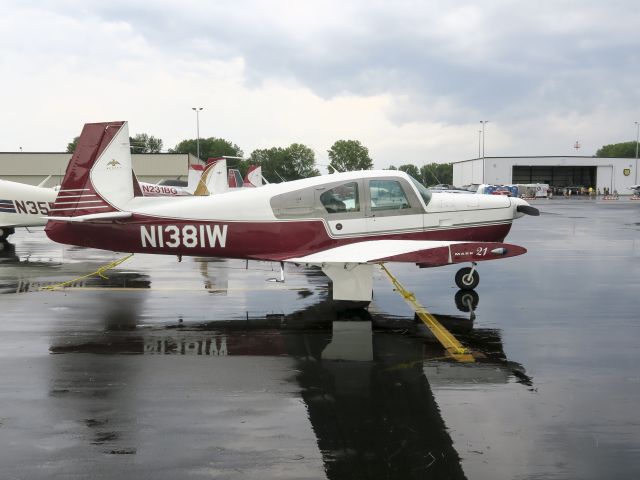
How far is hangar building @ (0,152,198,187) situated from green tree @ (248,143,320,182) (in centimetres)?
5576

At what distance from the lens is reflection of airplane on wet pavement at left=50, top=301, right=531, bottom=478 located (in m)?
4.45

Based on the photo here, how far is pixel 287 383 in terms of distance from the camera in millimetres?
5934

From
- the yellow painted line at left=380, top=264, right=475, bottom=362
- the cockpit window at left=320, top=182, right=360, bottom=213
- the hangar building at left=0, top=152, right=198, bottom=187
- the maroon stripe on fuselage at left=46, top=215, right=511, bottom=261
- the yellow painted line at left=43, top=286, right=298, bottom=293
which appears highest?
the hangar building at left=0, top=152, right=198, bottom=187

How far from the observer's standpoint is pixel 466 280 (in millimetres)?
10719

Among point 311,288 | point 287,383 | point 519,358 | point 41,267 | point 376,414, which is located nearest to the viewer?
point 376,414

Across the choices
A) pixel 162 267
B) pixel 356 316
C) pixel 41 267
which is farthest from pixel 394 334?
pixel 41 267

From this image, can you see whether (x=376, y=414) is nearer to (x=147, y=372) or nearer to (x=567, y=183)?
(x=147, y=372)

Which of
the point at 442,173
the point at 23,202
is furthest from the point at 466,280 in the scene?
the point at 442,173

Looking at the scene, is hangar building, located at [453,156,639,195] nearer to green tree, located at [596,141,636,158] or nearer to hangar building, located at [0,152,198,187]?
hangar building, located at [0,152,198,187]

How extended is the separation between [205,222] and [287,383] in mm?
4150

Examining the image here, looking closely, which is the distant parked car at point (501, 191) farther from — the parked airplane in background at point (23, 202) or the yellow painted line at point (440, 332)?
the yellow painted line at point (440, 332)

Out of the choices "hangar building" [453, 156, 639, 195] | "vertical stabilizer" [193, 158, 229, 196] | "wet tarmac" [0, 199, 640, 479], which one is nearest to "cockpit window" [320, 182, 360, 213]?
"wet tarmac" [0, 199, 640, 479]

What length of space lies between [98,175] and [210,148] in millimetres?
159614

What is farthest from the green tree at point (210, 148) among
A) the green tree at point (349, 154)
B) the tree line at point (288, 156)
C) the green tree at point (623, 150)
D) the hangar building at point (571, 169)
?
the green tree at point (623, 150)
